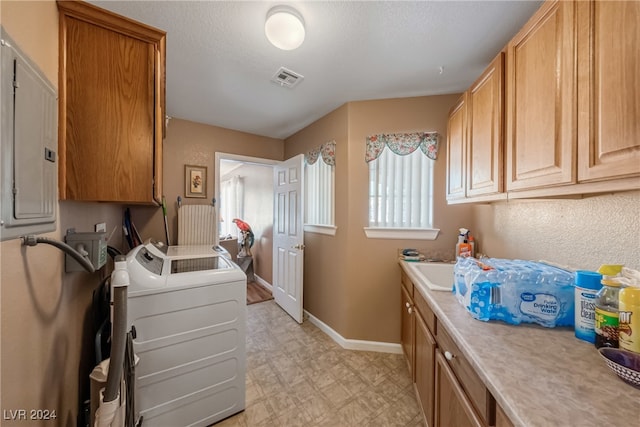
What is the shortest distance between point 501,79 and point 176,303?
2.16 metres

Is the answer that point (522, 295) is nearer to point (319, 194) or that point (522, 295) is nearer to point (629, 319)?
point (629, 319)

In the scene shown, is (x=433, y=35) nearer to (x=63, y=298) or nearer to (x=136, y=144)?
(x=136, y=144)

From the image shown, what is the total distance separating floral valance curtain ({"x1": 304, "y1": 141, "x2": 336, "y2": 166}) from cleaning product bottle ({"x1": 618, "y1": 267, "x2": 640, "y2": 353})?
6.66 ft

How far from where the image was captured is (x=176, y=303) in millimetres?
1286

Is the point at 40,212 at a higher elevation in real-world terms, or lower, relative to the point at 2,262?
higher

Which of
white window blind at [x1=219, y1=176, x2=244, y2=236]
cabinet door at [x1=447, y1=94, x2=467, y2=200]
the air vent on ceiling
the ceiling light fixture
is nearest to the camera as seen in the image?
the ceiling light fixture

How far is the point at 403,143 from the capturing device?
2084 mm

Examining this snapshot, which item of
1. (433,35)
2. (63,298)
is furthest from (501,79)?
(63,298)

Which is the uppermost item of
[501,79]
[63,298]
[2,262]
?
[501,79]

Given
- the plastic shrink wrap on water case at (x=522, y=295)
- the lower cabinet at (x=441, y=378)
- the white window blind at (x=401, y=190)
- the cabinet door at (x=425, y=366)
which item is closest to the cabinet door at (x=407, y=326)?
the lower cabinet at (x=441, y=378)

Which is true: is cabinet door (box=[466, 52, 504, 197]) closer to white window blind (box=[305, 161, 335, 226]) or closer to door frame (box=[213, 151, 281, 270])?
white window blind (box=[305, 161, 335, 226])

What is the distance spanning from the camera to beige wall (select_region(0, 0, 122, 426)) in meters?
0.64

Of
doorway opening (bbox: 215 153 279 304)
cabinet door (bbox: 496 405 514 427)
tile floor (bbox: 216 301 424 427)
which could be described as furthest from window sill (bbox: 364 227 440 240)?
doorway opening (bbox: 215 153 279 304)

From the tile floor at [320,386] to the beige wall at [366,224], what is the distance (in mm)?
264
